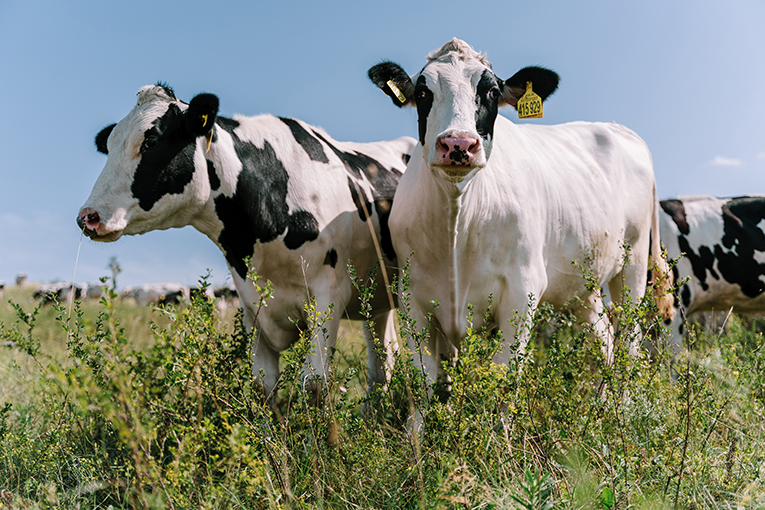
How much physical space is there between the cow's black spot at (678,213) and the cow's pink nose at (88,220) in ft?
25.4

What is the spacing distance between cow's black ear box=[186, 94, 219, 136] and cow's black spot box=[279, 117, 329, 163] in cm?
84

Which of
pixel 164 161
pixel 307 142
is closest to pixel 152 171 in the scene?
pixel 164 161

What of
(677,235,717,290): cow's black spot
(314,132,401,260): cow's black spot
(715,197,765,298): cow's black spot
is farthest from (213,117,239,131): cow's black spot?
(715,197,765,298): cow's black spot

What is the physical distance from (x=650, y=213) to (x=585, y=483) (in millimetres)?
4381

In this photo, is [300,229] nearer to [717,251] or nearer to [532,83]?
[532,83]

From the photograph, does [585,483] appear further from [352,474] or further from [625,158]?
[625,158]

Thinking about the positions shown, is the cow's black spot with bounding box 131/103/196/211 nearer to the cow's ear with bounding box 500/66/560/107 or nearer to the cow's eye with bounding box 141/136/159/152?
the cow's eye with bounding box 141/136/159/152

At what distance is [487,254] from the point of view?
13.5 feet

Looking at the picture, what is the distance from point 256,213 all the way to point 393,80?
143 centimetres

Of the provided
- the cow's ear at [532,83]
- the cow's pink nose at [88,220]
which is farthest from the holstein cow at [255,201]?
the cow's ear at [532,83]

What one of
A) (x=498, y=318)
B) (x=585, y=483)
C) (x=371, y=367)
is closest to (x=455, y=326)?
(x=498, y=318)

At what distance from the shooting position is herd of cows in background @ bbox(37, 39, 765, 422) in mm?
3967

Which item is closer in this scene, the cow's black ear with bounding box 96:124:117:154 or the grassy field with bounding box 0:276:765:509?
the grassy field with bounding box 0:276:765:509

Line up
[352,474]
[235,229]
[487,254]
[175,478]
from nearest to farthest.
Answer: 1. [175,478]
2. [352,474]
3. [487,254]
4. [235,229]
